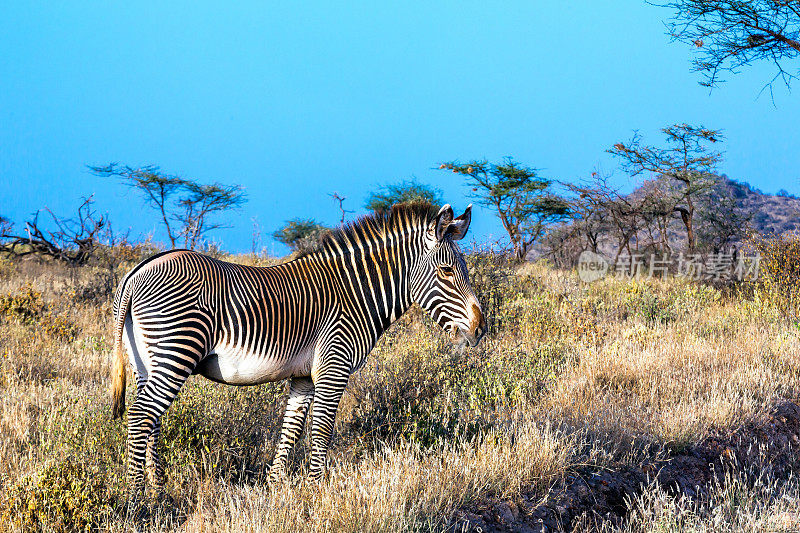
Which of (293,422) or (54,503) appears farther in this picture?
(293,422)

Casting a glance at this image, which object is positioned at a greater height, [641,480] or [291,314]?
[291,314]

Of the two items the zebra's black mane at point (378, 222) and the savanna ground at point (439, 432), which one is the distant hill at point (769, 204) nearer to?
the savanna ground at point (439, 432)

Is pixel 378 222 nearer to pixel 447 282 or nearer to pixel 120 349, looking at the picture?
pixel 447 282

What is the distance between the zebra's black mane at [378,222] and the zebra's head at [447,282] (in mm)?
124

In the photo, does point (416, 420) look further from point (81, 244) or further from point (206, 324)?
point (81, 244)

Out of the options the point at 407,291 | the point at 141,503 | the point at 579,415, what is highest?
the point at 407,291

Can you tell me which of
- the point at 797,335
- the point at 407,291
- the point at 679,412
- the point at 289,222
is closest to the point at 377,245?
the point at 407,291

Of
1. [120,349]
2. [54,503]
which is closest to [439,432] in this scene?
[120,349]

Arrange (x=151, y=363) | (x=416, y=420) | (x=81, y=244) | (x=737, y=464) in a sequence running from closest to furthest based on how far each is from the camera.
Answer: (x=151, y=363) < (x=416, y=420) < (x=737, y=464) < (x=81, y=244)

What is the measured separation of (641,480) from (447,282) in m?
2.26

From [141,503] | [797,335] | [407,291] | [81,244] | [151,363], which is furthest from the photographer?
[81,244]

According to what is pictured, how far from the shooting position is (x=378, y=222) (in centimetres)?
480

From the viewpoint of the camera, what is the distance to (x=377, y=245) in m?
4.76

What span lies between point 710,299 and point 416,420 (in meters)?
10.7
